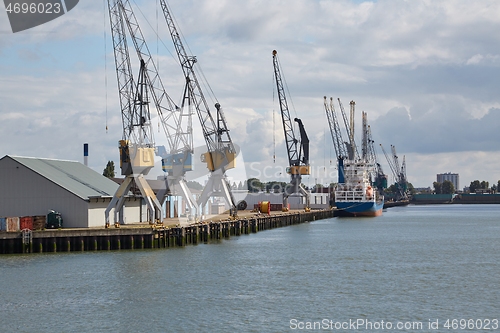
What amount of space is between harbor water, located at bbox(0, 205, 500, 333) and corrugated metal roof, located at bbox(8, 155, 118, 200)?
34.1 feet

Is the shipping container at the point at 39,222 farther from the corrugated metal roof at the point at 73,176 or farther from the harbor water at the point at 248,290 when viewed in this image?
the harbor water at the point at 248,290

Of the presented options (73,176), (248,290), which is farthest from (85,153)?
(248,290)

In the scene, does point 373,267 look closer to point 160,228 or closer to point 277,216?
point 160,228

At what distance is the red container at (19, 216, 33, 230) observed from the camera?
56344 millimetres

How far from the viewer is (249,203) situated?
141m

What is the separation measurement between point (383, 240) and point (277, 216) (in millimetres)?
26819

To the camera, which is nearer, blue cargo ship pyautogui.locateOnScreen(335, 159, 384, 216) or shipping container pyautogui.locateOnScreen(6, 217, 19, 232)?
shipping container pyautogui.locateOnScreen(6, 217, 19, 232)

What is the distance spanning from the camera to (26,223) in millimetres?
56812

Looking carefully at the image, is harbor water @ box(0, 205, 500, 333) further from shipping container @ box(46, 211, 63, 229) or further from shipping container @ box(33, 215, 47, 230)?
shipping container @ box(46, 211, 63, 229)

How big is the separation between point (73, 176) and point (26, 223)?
13.1 meters

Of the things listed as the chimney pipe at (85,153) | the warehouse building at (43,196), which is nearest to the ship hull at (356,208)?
the chimney pipe at (85,153)

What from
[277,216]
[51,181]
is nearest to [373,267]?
[51,181]

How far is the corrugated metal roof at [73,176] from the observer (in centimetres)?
6316

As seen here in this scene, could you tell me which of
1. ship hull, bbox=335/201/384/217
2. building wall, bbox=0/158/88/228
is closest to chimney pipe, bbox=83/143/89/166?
building wall, bbox=0/158/88/228
